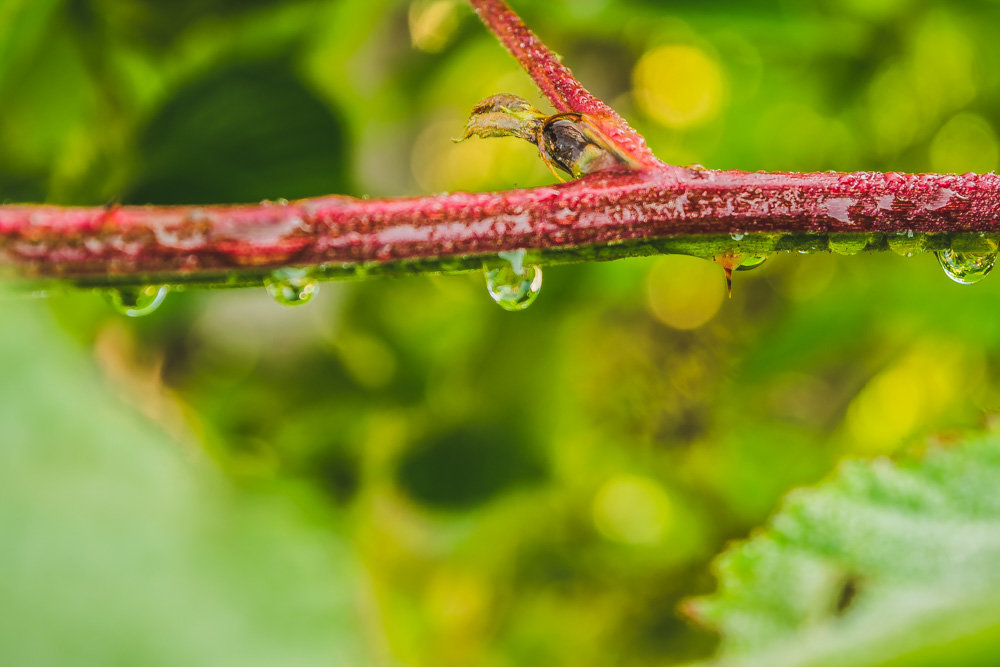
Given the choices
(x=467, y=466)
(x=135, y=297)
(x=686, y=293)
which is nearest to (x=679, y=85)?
(x=686, y=293)

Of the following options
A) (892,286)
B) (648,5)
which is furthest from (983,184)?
(892,286)

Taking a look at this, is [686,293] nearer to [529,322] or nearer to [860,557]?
[529,322]

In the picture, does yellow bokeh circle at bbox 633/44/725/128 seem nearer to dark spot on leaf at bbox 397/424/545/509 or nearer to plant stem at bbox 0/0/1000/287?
dark spot on leaf at bbox 397/424/545/509

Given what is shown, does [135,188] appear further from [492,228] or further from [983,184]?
[983,184]

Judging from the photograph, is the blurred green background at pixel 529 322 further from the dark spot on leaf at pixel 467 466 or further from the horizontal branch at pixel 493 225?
the horizontal branch at pixel 493 225

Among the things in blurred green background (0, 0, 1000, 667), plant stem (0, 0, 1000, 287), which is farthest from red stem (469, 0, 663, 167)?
blurred green background (0, 0, 1000, 667)

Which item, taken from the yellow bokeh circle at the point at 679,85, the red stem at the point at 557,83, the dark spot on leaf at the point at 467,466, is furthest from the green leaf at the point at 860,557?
the yellow bokeh circle at the point at 679,85
